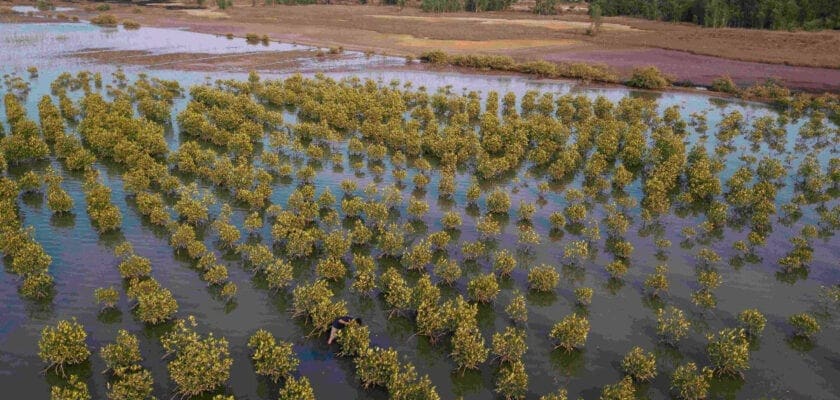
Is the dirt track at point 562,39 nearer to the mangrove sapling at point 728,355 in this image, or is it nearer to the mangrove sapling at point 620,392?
the mangrove sapling at point 728,355

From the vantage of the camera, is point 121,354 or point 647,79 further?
point 647,79

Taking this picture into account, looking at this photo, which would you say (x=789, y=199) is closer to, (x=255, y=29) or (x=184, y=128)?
(x=184, y=128)

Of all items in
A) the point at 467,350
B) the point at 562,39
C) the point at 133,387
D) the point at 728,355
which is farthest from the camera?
the point at 562,39

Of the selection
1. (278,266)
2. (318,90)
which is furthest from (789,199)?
(318,90)

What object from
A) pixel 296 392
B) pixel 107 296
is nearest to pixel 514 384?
pixel 296 392

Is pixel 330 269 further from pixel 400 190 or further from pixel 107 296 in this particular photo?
pixel 400 190

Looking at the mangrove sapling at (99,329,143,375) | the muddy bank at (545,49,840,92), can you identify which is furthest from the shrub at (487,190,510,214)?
the muddy bank at (545,49,840,92)
